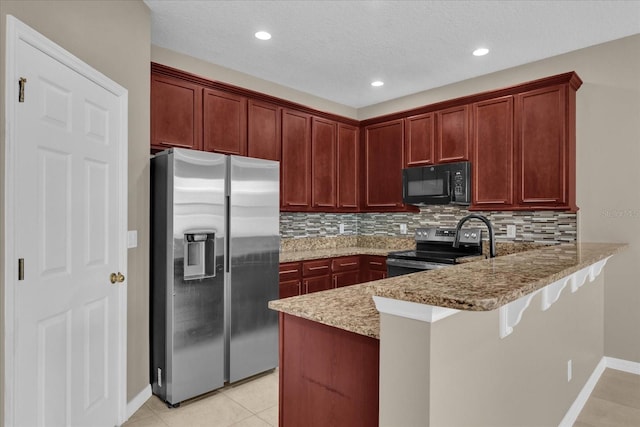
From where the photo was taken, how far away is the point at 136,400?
2.56m

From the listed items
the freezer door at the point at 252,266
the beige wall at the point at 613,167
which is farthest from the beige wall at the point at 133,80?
the beige wall at the point at 613,167

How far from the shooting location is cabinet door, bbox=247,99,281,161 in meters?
3.78

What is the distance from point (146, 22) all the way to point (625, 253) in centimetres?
424

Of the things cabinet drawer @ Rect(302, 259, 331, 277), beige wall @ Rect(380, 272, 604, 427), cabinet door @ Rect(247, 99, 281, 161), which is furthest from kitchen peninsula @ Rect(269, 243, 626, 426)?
cabinet door @ Rect(247, 99, 281, 161)

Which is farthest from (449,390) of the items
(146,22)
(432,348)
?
(146,22)

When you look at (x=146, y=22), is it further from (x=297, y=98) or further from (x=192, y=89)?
(x=297, y=98)

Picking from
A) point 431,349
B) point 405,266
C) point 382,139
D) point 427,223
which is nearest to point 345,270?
point 405,266

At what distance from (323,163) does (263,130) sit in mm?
924

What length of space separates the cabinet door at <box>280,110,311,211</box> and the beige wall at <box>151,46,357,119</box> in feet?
1.27

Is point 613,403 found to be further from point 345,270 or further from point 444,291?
point 444,291

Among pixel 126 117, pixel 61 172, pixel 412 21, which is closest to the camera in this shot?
pixel 61 172

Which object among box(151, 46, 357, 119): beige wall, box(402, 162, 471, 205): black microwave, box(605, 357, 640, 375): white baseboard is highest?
box(151, 46, 357, 119): beige wall

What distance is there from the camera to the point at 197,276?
2738 mm

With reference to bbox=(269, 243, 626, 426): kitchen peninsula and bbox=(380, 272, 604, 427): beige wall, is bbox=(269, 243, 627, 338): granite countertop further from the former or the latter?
bbox=(380, 272, 604, 427): beige wall
